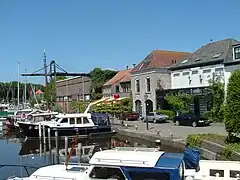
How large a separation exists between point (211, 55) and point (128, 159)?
39.1 meters

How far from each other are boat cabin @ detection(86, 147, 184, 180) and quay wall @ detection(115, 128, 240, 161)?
8861 millimetres

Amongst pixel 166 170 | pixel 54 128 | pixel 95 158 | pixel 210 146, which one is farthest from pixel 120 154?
pixel 54 128

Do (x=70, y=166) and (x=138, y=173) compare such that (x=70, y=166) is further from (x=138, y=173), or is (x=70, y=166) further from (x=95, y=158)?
(x=138, y=173)

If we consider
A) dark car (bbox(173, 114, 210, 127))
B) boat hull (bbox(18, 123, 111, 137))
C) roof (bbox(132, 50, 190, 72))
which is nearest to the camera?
boat hull (bbox(18, 123, 111, 137))

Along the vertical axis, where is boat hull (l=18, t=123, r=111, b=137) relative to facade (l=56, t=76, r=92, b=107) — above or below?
below

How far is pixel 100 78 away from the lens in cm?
8038

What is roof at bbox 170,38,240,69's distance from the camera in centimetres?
4527

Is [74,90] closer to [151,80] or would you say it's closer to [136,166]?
[151,80]

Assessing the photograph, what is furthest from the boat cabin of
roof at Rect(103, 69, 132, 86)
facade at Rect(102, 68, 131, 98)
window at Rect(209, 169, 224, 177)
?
roof at Rect(103, 69, 132, 86)

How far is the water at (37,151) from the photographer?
26959mm

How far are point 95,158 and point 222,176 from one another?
18.4 ft

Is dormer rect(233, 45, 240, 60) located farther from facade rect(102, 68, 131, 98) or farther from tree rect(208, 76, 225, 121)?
facade rect(102, 68, 131, 98)

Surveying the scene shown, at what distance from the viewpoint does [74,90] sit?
293ft

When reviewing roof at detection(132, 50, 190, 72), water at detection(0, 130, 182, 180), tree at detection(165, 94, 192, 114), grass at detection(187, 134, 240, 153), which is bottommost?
water at detection(0, 130, 182, 180)
